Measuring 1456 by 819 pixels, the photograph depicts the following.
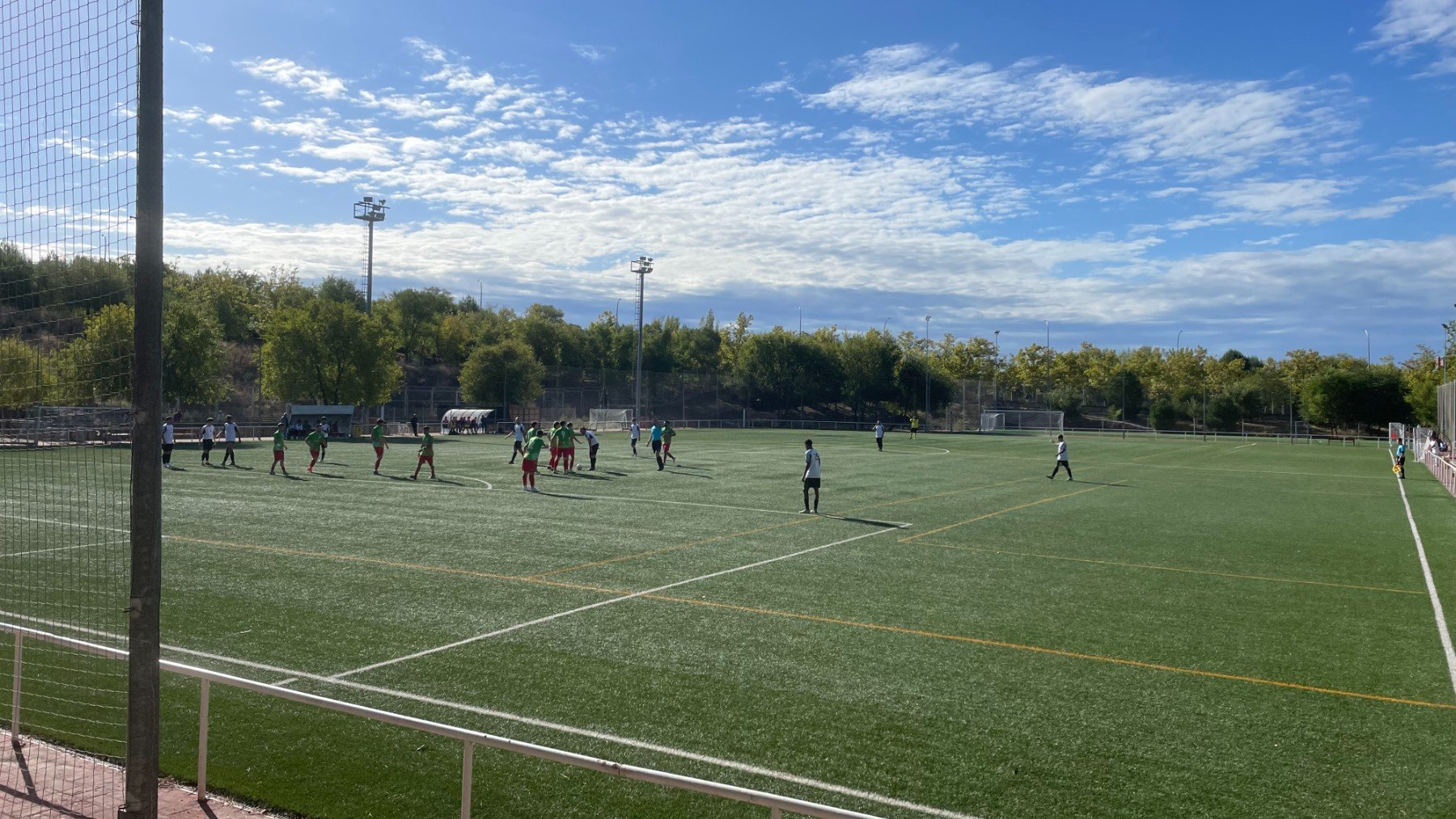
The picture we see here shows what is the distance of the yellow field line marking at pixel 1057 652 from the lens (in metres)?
8.99

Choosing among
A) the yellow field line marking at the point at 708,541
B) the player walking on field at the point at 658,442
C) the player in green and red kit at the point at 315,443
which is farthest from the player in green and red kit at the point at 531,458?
the player in green and red kit at the point at 315,443

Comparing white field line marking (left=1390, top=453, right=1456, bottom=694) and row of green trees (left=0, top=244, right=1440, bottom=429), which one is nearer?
white field line marking (left=1390, top=453, right=1456, bottom=694)

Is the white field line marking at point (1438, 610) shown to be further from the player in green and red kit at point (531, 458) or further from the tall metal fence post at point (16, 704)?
the player in green and red kit at point (531, 458)

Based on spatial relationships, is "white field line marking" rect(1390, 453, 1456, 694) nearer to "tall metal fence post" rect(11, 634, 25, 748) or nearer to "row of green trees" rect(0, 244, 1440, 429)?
"tall metal fence post" rect(11, 634, 25, 748)

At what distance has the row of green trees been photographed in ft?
219

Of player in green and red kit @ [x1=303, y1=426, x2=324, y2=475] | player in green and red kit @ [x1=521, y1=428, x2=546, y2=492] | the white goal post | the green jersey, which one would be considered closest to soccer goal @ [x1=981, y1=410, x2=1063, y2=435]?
the white goal post

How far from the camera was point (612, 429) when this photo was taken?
7750 cm

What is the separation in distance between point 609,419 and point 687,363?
49134 mm

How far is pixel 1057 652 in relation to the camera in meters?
10.3

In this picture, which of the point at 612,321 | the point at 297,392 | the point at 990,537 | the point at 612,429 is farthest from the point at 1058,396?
the point at 990,537

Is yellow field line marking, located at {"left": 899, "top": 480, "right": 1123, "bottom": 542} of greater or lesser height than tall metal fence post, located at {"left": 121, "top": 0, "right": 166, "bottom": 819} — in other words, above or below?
below

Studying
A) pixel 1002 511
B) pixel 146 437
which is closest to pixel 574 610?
pixel 146 437

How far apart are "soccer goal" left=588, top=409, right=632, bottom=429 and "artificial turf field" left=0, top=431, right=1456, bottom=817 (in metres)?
55.8

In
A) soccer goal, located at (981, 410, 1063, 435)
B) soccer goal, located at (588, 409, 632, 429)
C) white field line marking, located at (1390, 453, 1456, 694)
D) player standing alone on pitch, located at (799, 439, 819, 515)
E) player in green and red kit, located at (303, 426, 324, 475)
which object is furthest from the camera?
soccer goal, located at (981, 410, 1063, 435)
